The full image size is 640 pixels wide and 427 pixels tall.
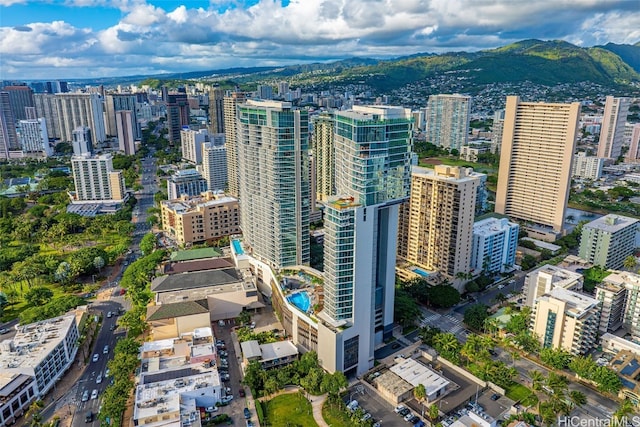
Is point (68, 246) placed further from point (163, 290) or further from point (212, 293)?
point (212, 293)

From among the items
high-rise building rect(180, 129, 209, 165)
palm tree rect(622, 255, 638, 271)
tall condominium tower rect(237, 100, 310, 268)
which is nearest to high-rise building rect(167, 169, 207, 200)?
high-rise building rect(180, 129, 209, 165)

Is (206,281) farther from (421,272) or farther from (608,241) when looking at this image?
(608,241)

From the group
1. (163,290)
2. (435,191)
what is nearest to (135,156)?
(163,290)

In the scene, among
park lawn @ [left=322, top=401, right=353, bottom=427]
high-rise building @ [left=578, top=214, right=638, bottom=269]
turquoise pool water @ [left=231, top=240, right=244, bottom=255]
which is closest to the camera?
park lawn @ [left=322, top=401, right=353, bottom=427]

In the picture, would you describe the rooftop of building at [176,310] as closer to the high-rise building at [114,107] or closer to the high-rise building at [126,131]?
the high-rise building at [126,131]

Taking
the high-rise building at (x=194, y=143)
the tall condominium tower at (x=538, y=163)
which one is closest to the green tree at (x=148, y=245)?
the tall condominium tower at (x=538, y=163)

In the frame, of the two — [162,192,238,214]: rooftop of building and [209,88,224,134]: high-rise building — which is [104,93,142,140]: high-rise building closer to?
[209,88,224,134]: high-rise building
